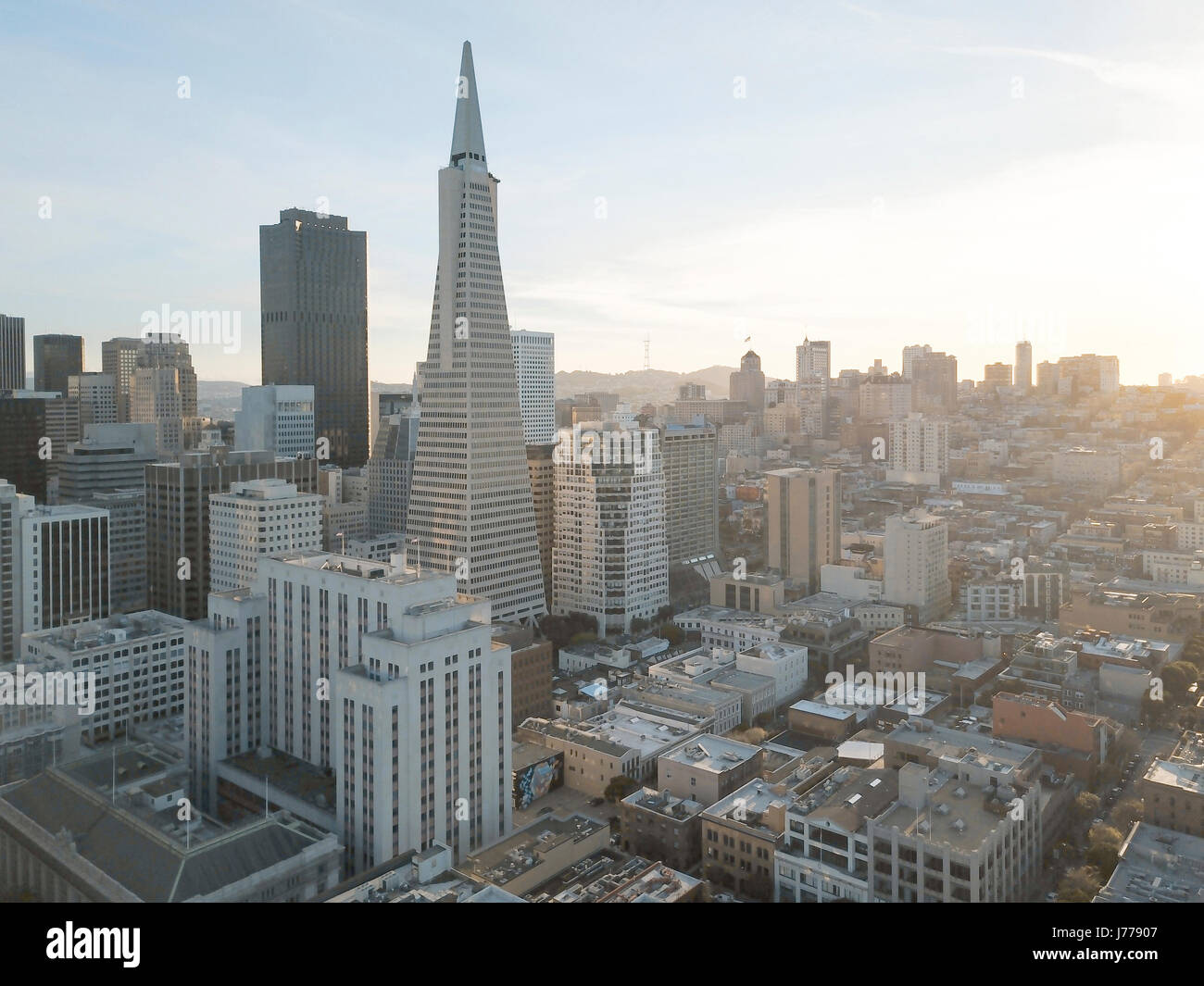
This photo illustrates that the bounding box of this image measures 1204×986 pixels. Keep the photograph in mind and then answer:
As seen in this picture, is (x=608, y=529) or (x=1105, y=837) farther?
(x=608, y=529)

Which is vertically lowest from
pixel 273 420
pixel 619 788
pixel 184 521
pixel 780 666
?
pixel 619 788

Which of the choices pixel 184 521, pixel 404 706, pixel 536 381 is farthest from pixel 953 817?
pixel 536 381

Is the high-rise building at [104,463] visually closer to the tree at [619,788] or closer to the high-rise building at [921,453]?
the tree at [619,788]

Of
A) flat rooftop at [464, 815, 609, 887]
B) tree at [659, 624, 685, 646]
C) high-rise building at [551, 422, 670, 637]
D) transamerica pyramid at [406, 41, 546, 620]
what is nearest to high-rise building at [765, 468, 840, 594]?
high-rise building at [551, 422, 670, 637]

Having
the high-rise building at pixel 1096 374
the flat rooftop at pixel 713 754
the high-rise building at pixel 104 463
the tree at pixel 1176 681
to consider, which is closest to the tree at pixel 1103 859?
the flat rooftop at pixel 713 754

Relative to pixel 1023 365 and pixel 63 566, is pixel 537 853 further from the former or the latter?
pixel 1023 365

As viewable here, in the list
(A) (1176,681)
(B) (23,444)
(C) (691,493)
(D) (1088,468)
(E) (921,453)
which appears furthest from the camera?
(E) (921,453)

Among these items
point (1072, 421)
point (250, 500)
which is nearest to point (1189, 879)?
point (250, 500)

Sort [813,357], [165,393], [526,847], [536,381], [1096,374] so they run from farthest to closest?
[813,357]
[1096,374]
[536,381]
[165,393]
[526,847]
